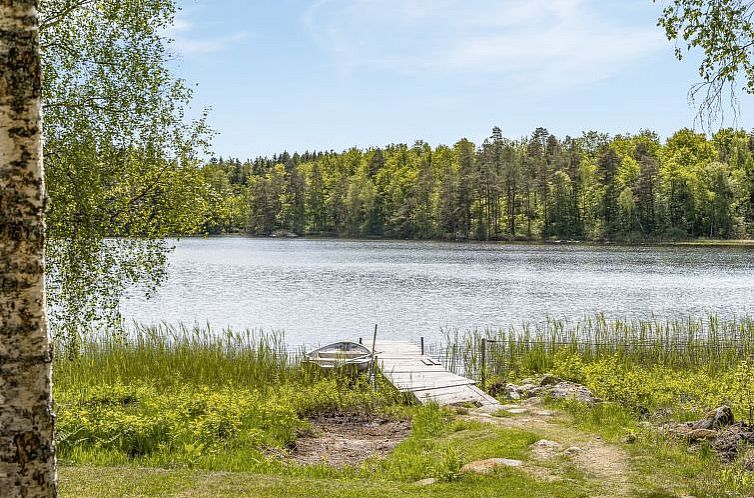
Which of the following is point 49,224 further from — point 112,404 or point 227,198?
point 227,198

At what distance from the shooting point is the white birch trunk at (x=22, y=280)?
11.3ft

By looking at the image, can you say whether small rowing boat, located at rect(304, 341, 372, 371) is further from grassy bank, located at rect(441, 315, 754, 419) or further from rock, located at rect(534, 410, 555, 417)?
rock, located at rect(534, 410, 555, 417)

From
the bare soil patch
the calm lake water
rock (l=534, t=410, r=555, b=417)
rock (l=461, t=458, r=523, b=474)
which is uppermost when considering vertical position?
→ rock (l=461, t=458, r=523, b=474)

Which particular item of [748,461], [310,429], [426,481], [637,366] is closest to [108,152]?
[310,429]

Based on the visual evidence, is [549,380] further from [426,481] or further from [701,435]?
[426,481]

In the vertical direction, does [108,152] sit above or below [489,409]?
above

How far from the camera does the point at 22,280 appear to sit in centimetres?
347

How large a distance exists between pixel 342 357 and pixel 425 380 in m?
1.92

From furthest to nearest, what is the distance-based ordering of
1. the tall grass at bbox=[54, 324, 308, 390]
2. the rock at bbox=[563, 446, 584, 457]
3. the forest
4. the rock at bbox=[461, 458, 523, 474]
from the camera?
1. the forest
2. the tall grass at bbox=[54, 324, 308, 390]
3. the rock at bbox=[563, 446, 584, 457]
4. the rock at bbox=[461, 458, 523, 474]

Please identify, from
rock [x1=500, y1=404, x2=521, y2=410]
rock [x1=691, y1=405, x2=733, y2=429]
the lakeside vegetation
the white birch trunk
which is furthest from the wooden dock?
the white birch trunk

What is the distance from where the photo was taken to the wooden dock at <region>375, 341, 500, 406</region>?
40.8ft

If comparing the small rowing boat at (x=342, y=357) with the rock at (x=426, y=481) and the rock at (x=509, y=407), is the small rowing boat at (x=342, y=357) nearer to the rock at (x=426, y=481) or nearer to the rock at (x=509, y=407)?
the rock at (x=509, y=407)

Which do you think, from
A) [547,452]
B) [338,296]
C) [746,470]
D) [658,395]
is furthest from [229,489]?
[338,296]

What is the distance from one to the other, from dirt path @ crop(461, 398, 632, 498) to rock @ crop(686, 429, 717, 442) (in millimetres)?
938
